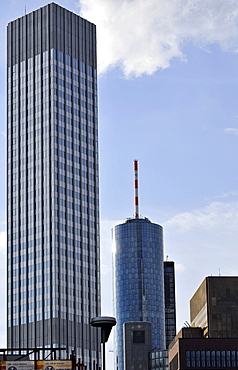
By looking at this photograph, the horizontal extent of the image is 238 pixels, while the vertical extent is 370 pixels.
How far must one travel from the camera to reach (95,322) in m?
77.8

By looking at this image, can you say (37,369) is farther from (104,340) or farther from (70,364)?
(104,340)

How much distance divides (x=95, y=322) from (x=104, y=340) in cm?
165

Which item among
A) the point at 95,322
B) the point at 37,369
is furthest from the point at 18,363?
the point at 95,322

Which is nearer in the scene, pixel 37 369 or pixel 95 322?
pixel 95 322

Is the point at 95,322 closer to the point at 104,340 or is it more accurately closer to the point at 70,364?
the point at 104,340

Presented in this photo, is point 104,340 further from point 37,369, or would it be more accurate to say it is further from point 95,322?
point 37,369

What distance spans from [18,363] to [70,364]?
4.58 metres

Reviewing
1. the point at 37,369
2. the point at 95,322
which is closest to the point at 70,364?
the point at 37,369

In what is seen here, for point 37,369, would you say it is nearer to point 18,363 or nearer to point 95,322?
point 18,363

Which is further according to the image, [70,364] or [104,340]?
[70,364]

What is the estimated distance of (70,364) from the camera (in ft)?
278

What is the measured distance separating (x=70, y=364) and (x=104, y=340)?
348 inches

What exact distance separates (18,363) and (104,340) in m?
11.0

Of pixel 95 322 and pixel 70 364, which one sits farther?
pixel 70 364
